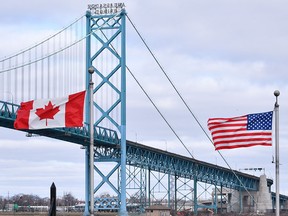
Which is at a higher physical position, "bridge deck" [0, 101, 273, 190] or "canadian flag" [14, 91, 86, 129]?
"bridge deck" [0, 101, 273, 190]

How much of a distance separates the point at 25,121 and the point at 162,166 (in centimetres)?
10260

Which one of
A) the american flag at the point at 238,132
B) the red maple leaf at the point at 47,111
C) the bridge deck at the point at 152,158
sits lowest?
the american flag at the point at 238,132

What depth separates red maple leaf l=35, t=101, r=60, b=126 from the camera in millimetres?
Answer: 39344

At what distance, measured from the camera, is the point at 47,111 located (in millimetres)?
39562

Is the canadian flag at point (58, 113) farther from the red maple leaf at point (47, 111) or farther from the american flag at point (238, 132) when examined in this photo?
the american flag at point (238, 132)

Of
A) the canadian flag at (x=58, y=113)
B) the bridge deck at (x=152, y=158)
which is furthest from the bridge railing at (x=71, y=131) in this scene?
the canadian flag at (x=58, y=113)

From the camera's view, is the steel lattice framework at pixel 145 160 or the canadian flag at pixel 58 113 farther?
the steel lattice framework at pixel 145 160

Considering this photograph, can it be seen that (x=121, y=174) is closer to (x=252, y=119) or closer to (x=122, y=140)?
(x=122, y=140)

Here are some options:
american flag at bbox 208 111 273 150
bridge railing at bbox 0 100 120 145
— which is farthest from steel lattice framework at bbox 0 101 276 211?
american flag at bbox 208 111 273 150

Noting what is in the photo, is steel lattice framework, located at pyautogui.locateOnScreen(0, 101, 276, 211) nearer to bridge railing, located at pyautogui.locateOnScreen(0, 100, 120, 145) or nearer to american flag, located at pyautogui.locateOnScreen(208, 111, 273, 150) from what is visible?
bridge railing, located at pyautogui.locateOnScreen(0, 100, 120, 145)

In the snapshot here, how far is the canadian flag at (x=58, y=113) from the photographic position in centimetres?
3916

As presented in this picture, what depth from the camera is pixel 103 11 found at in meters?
104

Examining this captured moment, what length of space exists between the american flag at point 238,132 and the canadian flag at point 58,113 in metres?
5.94

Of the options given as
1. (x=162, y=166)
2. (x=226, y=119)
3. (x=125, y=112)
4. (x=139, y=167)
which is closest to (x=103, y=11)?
(x=125, y=112)
